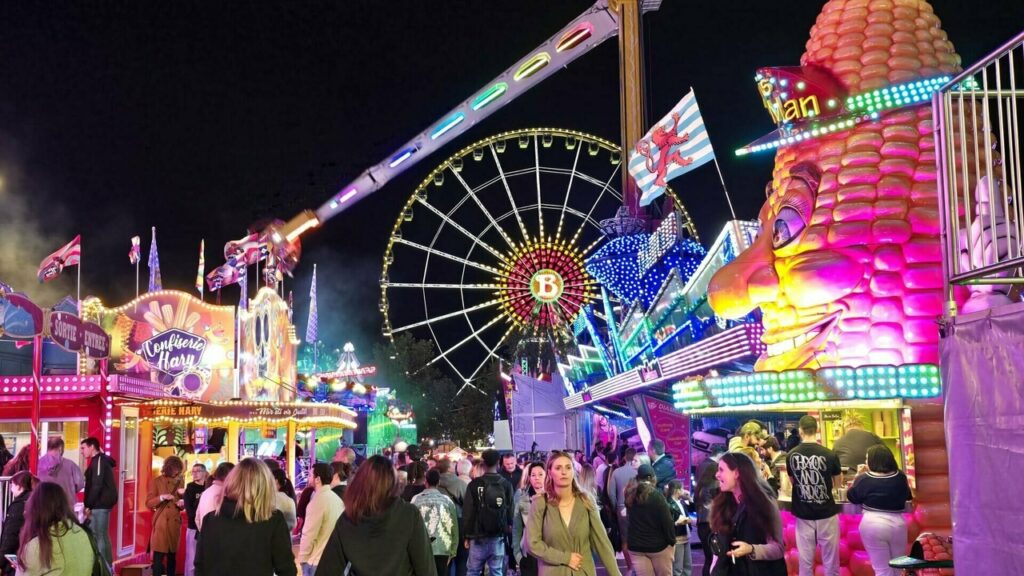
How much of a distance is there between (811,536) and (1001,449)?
4748 mm

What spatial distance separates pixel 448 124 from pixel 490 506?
75.5ft

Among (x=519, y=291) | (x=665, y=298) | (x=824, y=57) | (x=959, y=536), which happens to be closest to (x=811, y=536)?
(x=959, y=536)

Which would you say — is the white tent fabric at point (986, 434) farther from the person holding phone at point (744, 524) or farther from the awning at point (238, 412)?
the awning at point (238, 412)

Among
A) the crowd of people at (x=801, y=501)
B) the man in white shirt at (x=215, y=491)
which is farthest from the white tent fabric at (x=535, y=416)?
the man in white shirt at (x=215, y=491)

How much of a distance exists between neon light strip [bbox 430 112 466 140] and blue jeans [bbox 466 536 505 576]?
75.1ft

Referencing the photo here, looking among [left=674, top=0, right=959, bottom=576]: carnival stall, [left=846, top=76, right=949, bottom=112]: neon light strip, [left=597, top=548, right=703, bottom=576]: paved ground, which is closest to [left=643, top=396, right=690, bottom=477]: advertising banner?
[left=597, top=548, right=703, bottom=576]: paved ground

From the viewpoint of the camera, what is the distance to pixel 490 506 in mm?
9297

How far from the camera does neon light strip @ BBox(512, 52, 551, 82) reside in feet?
99.3

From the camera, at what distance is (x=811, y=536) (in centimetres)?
831

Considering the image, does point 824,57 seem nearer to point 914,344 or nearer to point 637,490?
point 914,344

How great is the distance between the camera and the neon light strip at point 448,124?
102 ft

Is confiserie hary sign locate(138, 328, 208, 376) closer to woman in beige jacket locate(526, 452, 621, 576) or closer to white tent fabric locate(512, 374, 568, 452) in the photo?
white tent fabric locate(512, 374, 568, 452)

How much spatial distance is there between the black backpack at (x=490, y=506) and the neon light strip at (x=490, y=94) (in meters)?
22.8

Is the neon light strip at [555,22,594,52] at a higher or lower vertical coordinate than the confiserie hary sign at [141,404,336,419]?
higher
